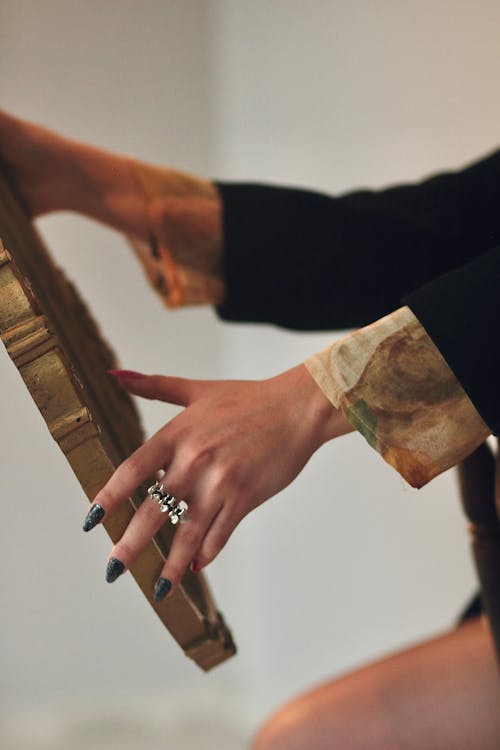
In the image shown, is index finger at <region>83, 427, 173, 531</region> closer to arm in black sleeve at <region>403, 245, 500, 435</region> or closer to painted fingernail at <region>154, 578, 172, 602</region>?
painted fingernail at <region>154, 578, 172, 602</region>

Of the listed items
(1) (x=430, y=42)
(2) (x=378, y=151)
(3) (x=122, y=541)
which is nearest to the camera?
(3) (x=122, y=541)

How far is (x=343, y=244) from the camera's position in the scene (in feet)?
2.55

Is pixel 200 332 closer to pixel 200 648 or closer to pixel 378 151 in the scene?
pixel 378 151

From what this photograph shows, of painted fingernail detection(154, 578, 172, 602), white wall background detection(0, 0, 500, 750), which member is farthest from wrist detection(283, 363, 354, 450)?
white wall background detection(0, 0, 500, 750)

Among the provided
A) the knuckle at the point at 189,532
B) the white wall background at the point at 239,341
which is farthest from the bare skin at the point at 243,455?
the white wall background at the point at 239,341

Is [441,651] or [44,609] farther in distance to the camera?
[44,609]

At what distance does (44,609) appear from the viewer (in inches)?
54.1

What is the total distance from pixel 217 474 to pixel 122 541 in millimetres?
54

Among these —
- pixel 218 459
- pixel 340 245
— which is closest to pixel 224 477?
pixel 218 459

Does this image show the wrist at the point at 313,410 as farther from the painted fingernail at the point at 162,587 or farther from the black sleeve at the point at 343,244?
the black sleeve at the point at 343,244

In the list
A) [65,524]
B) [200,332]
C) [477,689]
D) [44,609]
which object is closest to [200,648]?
[477,689]

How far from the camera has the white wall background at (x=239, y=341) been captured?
1.29 m

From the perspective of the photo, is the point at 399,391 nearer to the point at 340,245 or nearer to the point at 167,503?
the point at 167,503

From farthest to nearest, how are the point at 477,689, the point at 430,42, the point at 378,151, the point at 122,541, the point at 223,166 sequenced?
the point at 223,166 → the point at 378,151 → the point at 430,42 → the point at 477,689 → the point at 122,541
